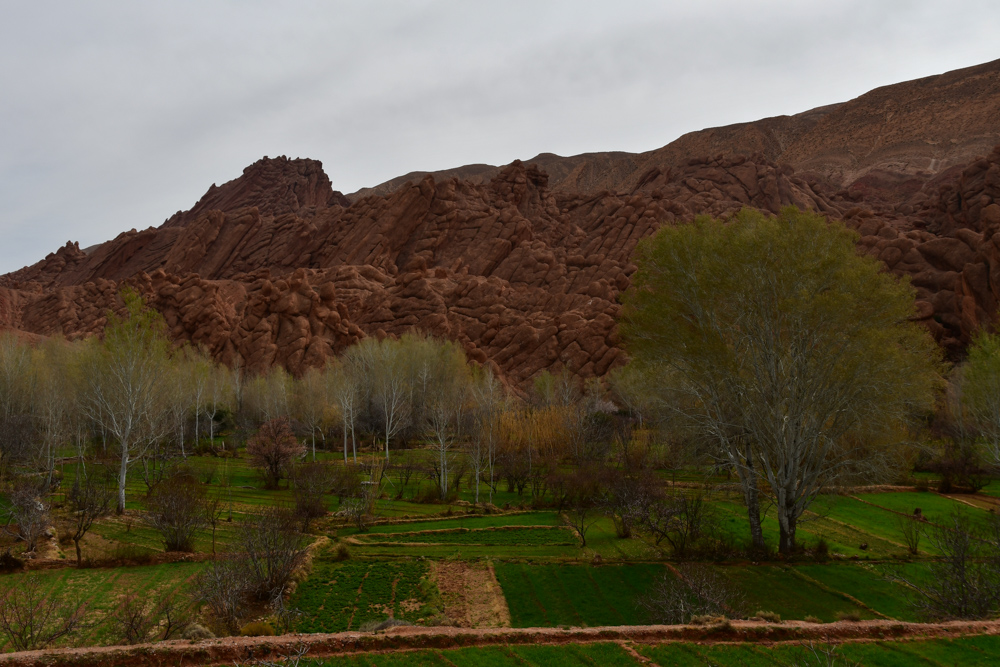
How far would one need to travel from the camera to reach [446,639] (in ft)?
44.3

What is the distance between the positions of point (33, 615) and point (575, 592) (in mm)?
16000

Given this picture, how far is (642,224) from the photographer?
348ft

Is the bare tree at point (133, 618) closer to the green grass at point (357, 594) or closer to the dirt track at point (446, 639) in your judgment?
the dirt track at point (446, 639)

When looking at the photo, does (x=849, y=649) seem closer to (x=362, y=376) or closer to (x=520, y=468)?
(x=520, y=468)

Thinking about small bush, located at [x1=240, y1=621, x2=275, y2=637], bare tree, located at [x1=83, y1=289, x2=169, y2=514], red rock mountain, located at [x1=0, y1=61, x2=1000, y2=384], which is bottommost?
small bush, located at [x1=240, y1=621, x2=275, y2=637]

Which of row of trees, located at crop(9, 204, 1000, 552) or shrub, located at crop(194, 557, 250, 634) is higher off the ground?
row of trees, located at crop(9, 204, 1000, 552)

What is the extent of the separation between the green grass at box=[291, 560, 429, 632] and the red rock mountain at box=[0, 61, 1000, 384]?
2139 inches

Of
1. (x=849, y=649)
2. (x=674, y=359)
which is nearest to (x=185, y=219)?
(x=674, y=359)

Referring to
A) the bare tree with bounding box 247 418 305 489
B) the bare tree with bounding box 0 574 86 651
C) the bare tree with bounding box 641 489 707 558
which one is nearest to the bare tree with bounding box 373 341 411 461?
the bare tree with bounding box 247 418 305 489

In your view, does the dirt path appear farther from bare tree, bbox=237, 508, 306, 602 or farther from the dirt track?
bare tree, bbox=237, 508, 306, 602

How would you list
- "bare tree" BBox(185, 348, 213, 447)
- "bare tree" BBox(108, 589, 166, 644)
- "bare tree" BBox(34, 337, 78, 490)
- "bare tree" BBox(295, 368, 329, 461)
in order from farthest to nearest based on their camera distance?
"bare tree" BBox(185, 348, 213, 447) < "bare tree" BBox(295, 368, 329, 461) < "bare tree" BBox(34, 337, 78, 490) < "bare tree" BBox(108, 589, 166, 644)

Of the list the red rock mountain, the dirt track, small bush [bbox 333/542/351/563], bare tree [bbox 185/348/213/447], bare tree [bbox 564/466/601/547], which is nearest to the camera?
the dirt track

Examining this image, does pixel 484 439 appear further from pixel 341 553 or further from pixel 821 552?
pixel 821 552

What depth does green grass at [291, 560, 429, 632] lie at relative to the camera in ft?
59.7
